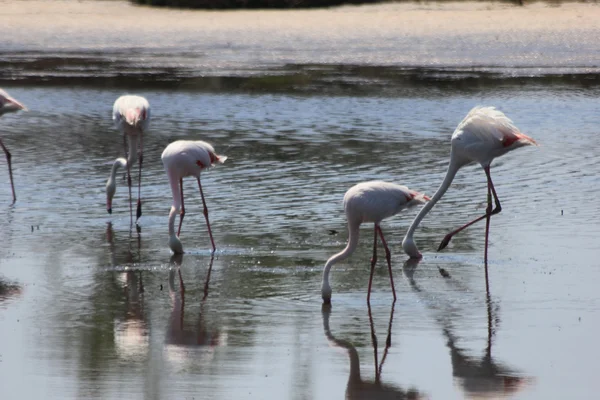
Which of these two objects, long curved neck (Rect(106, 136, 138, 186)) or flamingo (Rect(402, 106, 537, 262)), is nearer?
flamingo (Rect(402, 106, 537, 262))

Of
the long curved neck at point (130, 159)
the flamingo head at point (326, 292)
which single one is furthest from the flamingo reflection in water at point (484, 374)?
the long curved neck at point (130, 159)

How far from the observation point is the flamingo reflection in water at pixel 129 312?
632 cm

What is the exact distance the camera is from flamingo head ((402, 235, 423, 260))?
8352 mm

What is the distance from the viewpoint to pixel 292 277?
7801 millimetres

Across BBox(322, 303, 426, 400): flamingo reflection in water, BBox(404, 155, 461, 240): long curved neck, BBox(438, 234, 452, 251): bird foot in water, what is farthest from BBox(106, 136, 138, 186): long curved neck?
BBox(322, 303, 426, 400): flamingo reflection in water

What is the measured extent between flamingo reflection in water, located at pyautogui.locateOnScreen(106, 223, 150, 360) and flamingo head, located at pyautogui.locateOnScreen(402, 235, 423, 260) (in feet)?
6.42

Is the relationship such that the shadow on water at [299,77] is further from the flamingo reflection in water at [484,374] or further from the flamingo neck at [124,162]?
the flamingo reflection in water at [484,374]

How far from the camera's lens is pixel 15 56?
2450cm

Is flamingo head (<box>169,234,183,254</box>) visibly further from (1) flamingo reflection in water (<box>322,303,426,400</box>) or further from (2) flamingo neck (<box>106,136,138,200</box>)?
(1) flamingo reflection in water (<box>322,303,426,400</box>)

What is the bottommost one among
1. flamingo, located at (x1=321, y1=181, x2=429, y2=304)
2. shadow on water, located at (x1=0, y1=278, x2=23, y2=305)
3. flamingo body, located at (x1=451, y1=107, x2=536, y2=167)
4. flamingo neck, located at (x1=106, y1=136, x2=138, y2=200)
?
shadow on water, located at (x1=0, y1=278, x2=23, y2=305)

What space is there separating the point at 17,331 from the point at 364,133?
27.1ft

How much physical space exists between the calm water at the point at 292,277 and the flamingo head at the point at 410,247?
7 cm

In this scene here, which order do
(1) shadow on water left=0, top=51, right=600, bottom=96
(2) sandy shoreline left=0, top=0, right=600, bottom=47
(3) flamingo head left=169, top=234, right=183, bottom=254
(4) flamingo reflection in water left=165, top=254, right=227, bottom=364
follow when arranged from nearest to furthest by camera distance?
(4) flamingo reflection in water left=165, top=254, right=227, bottom=364 → (3) flamingo head left=169, top=234, right=183, bottom=254 → (1) shadow on water left=0, top=51, right=600, bottom=96 → (2) sandy shoreline left=0, top=0, right=600, bottom=47

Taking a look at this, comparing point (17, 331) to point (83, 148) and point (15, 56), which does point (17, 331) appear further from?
point (15, 56)
